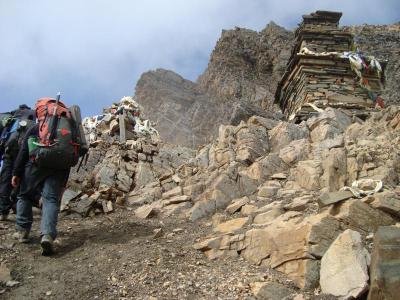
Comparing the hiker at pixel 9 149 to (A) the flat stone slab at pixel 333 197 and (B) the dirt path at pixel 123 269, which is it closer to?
(B) the dirt path at pixel 123 269

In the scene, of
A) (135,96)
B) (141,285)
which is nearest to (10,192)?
(141,285)

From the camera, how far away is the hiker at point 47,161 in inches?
274

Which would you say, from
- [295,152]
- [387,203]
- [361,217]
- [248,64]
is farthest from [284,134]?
[248,64]

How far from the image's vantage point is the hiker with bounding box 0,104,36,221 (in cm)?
864

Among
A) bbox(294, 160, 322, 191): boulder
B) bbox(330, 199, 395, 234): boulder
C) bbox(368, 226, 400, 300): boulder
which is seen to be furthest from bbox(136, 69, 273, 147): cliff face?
bbox(368, 226, 400, 300): boulder

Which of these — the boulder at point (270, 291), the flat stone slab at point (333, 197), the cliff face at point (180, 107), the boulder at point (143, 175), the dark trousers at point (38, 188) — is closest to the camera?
the boulder at point (270, 291)

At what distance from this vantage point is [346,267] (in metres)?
5.42

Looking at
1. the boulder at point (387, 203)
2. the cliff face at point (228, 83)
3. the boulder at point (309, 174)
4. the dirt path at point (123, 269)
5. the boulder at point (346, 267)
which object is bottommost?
the dirt path at point (123, 269)

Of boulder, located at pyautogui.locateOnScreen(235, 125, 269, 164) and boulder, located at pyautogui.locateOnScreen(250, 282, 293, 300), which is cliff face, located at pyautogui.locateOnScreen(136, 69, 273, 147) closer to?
boulder, located at pyautogui.locateOnScreen(235, 125, 269, 164)

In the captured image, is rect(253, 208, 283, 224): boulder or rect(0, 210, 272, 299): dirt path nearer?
rect(0, 210, 272, 299): dirt path

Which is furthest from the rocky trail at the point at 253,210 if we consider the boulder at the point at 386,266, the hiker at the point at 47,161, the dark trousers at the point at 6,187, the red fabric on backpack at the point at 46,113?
the red fabric on backpack at the point at 46,113

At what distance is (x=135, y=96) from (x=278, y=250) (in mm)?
30387

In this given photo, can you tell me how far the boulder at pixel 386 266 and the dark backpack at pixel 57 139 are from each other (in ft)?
13.7

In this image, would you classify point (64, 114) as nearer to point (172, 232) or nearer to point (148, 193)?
point (172, 232)
